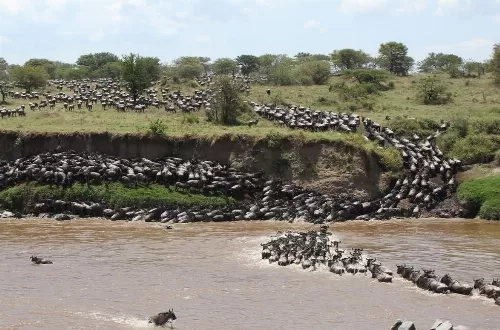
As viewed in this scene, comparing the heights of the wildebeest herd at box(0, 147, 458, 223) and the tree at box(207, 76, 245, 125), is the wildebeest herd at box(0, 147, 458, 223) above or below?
below

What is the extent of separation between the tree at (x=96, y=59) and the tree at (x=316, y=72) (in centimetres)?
4399

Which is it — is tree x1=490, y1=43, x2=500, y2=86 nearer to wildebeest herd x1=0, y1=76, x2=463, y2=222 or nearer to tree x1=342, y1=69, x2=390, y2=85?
tree x1=342, y1=69, x2=390, y2=85

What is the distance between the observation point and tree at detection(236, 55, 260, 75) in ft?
317

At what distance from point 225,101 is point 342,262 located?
2380 centimetres

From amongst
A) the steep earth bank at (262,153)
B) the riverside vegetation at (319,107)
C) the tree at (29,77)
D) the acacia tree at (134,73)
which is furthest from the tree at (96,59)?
the steep earth bank at (262,153)

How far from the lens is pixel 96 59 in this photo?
Result: 366 ft

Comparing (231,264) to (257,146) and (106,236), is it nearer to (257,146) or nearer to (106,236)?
(106,236)

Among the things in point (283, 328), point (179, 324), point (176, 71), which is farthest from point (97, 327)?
point (176, 71)

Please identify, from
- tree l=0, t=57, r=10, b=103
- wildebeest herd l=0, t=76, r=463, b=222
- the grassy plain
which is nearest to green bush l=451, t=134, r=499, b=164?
the grassy plain

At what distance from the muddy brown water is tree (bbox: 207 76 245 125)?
1459 centimetres

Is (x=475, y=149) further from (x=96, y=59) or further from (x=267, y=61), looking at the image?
(x=96, y=59)

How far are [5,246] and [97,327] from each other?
11.8 meters

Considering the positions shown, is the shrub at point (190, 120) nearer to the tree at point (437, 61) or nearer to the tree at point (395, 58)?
the tree at point (395, 58)

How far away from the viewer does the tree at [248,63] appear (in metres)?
96.7
